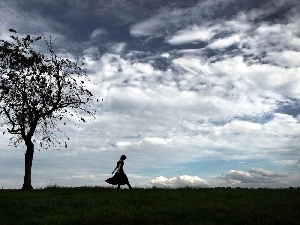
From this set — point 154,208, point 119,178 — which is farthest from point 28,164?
point 154,208

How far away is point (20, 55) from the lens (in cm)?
3938

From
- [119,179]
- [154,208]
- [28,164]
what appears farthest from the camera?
[28,164]

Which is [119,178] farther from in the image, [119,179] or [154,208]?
[154,208]

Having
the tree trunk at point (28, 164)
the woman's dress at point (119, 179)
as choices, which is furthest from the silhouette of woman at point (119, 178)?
the tree trunk at point (28, 164)

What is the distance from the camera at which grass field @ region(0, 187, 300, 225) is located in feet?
60.3

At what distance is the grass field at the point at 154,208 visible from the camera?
723 inches

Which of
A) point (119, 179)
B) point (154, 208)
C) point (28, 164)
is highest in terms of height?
point (28, 164)

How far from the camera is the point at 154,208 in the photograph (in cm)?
2144

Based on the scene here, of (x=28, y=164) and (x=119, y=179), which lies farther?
(x=28, y=164)

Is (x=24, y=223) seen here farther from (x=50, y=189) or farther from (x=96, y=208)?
(x=50, y=189)

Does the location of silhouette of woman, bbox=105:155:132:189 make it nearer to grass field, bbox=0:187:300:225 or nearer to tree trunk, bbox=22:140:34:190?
grass field, bbox=0:187:300:225

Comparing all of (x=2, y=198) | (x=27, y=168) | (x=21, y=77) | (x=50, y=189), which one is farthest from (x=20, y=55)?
(x=2, y=198)

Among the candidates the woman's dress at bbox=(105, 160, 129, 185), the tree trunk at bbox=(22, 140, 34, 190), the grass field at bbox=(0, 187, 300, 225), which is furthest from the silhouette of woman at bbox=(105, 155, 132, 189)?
the tree trunk at bbox=(22, 140, 34, 190)

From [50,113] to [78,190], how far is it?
1235 centimetres
